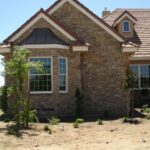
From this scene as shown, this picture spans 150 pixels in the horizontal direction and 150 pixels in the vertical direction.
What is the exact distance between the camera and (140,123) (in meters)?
20.4

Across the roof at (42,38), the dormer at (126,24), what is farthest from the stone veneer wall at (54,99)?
the dormer at (126,24)

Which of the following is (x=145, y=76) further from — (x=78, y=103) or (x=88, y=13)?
(x=78, y=103)

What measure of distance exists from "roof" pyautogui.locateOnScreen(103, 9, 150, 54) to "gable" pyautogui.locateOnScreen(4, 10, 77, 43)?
8.14 meters

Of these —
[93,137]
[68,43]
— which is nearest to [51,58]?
[68,43]

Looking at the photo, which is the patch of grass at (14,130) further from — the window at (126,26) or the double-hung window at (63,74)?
the window at (126,26)

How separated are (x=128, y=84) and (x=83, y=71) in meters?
3.39

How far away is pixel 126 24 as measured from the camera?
→ 1248 inches

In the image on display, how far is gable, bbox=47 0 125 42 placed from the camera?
2484cm

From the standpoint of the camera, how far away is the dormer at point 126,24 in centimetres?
3123

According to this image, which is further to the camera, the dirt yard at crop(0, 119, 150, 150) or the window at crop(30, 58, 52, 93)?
the window at crop(30, 58, 52, 93)

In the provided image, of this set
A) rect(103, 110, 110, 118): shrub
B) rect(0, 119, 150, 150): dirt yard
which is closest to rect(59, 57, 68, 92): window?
rect(103, 110, 110, 118): shrub

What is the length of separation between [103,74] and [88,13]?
3.82 m

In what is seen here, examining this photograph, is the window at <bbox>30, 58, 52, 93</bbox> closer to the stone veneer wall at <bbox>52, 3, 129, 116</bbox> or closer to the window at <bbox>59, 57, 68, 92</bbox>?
the window at <bbox>59, 57, 68, 92</bbox>

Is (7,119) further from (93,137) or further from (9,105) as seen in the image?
(93,137)
